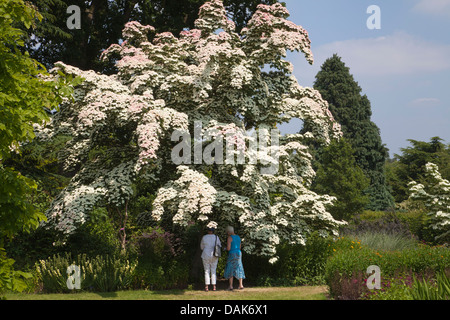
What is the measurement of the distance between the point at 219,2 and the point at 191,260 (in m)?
7.70

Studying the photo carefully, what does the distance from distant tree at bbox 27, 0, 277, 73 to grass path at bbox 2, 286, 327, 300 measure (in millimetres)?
10219

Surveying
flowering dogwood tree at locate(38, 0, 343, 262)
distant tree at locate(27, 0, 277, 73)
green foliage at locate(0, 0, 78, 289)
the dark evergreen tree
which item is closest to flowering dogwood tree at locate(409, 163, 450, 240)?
flowering dogwood tree at locate(38, 0, 343, 262)

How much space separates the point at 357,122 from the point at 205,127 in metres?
33.0

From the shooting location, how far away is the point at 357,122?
40938 millimetres

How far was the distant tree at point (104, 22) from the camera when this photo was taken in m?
17.3

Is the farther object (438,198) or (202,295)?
(438,198)

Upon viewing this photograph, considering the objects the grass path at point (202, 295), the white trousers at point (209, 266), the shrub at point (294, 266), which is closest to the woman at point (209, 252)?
the white trousers at point (209, 266)

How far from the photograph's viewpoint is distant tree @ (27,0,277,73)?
682 inches

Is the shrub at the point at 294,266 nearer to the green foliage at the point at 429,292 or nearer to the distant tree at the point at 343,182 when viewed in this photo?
the green foliage at the point at 429,292

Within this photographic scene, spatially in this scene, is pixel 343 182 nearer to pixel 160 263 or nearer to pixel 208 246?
pixel 160 263

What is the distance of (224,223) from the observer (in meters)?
12.2

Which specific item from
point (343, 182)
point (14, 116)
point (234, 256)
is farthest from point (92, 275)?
point (343, 182)
